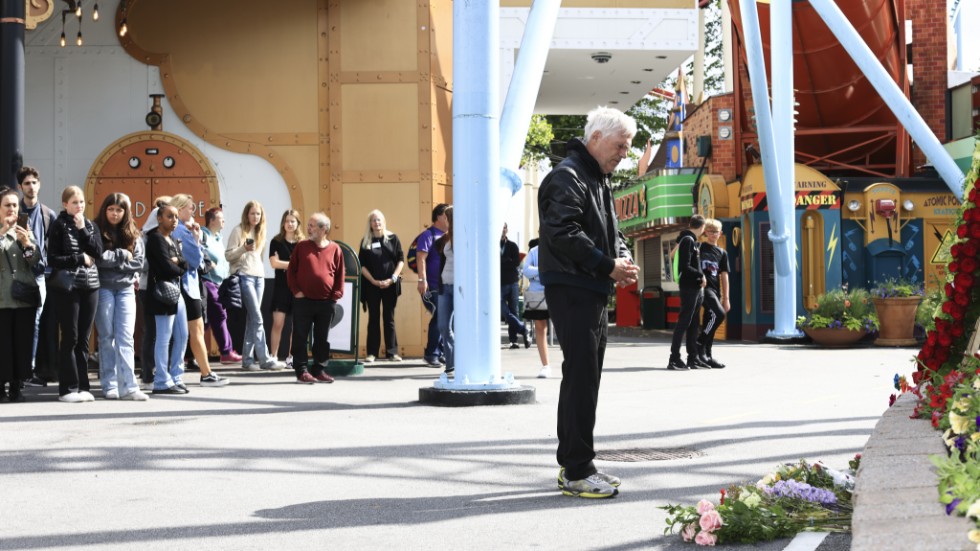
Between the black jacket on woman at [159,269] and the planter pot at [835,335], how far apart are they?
11992mm

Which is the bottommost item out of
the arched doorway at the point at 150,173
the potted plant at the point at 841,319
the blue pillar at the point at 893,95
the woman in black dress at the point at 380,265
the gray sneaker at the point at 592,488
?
the gray sneaker at the point at 592,488

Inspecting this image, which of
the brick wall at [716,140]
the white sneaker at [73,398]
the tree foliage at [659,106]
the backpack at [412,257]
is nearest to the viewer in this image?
the white sneaker at [73,398]

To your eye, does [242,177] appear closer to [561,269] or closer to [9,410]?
[9,410]

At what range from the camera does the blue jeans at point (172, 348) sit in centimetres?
1086

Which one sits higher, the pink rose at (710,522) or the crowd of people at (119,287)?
the crowd of people at (119,287)

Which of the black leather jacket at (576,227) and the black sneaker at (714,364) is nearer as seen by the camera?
the black leather jacket at (576,227)

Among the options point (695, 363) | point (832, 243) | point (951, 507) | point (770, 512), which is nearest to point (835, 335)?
point (832, 243)

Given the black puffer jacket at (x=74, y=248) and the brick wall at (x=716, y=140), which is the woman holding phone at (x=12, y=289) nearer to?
the black puffer jacket at (x=74, y=248)

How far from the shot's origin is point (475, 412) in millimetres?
9359

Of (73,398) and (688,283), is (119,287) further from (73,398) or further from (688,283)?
(688,283)

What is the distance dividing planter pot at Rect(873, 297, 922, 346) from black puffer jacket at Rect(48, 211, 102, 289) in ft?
44.4

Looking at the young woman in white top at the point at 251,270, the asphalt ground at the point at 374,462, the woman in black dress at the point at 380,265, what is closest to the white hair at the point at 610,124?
the asphalt ground at the point at 374,462

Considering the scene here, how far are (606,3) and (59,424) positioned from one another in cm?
1330

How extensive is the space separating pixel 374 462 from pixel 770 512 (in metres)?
2.76
